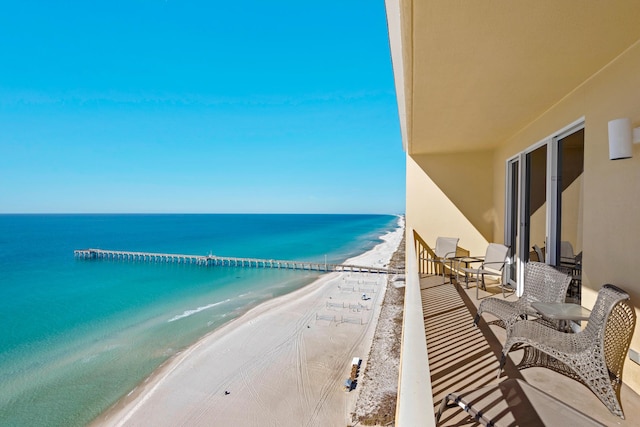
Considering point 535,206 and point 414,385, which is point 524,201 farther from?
point 414,385

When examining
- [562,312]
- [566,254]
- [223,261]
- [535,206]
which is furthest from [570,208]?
[223,261]

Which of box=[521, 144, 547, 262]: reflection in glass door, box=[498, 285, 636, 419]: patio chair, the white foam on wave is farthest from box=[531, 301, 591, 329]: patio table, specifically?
the white foam on wave

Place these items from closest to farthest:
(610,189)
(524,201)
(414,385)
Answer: (414,385) → (610,189) → (524,201)

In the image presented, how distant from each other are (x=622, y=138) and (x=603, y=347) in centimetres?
132

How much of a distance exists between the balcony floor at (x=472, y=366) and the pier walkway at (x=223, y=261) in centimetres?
1977

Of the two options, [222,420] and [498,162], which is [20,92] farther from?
[498,162]

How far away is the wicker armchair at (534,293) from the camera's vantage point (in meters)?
2.48

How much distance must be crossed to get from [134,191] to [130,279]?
118 ft

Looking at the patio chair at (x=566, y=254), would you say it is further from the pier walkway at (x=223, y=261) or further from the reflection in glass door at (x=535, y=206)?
the pier walkway at (x=223, y=261)

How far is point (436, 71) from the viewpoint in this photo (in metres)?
2.43

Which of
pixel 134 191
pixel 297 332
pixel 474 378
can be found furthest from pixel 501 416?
pixel 134 191

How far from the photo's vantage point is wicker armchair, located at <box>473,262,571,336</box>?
2.48 metres

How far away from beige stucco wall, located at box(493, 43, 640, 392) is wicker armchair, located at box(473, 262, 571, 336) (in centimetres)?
21

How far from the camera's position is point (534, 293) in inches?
108
